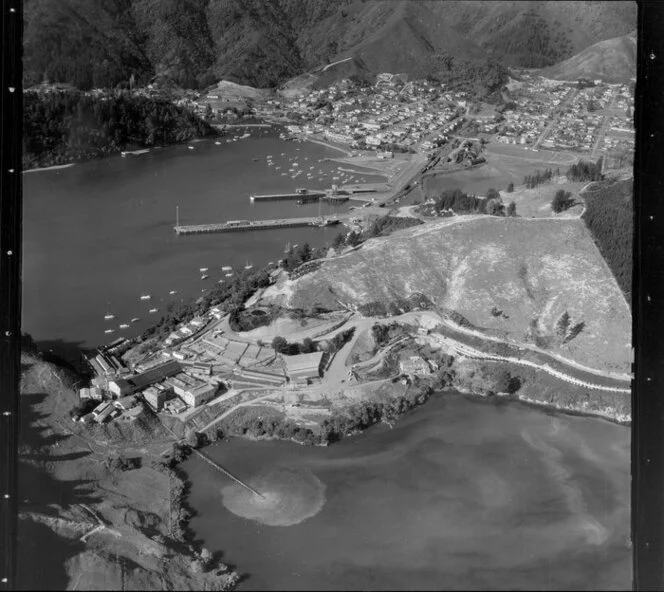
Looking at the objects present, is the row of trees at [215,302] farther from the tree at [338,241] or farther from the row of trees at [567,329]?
the row of trees at [567,329]

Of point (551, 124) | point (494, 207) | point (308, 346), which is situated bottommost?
point (308, 346)

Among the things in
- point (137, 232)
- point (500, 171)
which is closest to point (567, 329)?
point (137, 232)

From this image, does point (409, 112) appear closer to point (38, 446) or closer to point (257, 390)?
point (257, 390)

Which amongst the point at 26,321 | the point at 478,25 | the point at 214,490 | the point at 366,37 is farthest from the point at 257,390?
the point at 478,25

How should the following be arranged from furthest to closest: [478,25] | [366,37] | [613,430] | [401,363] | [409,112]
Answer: [409,112]
[478,25]
[366,37]
[401,363]
[613,430]

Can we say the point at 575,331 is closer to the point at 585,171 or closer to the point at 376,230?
the point at 376,230

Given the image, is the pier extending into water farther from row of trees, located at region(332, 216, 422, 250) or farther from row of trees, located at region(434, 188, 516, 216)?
row of trees, located at region(434, 188, 516, 216)
